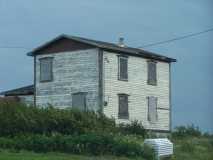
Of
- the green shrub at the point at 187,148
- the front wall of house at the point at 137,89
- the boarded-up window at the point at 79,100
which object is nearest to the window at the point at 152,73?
the front wall of house at the point at 137,89

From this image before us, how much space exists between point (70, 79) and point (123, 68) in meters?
3.93

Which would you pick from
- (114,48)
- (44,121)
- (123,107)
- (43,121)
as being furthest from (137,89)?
(43,121)

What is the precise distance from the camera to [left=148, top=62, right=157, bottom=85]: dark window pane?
49594 millimetres

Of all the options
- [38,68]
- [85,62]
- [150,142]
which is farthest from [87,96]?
[150,142]

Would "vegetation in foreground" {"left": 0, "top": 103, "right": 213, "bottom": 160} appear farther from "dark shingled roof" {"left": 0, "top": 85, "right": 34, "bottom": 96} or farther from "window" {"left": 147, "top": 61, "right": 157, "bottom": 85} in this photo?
"dark shingled roof" {"left": 0, "top": 85, "right": 34, "bottom": 96}

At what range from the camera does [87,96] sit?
45844mm

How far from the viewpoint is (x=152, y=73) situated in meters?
49.9

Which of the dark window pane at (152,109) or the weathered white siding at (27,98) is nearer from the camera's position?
the dark window pane at (152,109)

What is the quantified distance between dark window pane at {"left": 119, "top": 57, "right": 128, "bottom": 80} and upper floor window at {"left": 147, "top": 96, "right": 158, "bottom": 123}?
3.40 meters

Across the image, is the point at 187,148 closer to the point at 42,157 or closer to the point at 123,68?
the point at 42,157

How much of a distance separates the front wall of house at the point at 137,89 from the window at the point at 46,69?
→ 5.25 meters

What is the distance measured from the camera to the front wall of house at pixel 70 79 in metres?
45.5

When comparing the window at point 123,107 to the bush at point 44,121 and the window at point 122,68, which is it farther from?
the bush at point 44,121

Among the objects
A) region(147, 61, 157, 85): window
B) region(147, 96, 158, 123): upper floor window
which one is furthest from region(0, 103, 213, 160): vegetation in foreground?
region(147, 61, 157, 85): window
